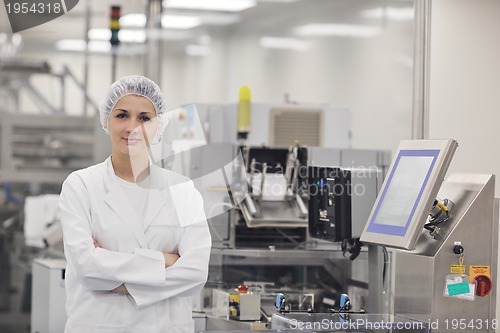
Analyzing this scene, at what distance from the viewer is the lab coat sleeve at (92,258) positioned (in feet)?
8.32

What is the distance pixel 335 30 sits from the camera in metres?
7.24

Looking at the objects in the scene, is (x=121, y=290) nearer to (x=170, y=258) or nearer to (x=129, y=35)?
(x=170, y=258)

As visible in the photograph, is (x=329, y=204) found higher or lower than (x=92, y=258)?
higher

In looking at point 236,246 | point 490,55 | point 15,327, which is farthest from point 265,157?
point 15,327

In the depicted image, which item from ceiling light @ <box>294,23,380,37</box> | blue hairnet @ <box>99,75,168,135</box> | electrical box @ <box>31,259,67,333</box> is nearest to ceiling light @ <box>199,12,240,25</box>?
ceiling light @ <box>294,23,380,37</box>

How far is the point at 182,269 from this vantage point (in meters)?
2.62

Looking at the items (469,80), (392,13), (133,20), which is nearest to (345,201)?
(469,80)

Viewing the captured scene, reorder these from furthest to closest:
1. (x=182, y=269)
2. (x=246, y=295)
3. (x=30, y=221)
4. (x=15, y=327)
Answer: (x=15, y=327), (x=30, y=221), (x=246, y=295), (x=182, y=269)

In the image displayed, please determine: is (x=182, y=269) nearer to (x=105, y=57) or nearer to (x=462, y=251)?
(x=462, y=251)

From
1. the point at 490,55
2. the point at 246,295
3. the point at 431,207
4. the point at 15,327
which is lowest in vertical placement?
the point at 15,327

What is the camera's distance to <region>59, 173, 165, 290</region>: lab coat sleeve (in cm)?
254

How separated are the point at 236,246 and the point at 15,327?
3.07m

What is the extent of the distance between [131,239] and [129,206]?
10cm

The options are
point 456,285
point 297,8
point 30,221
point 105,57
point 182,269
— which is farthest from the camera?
point 105,57
